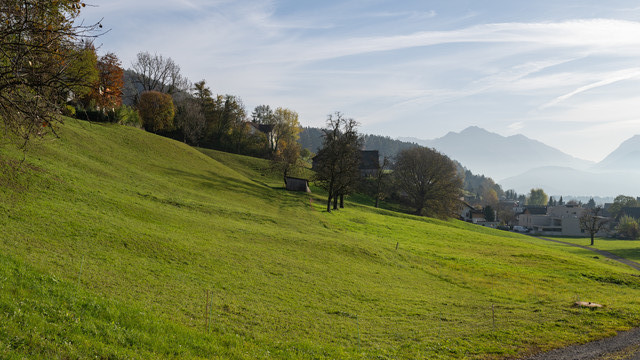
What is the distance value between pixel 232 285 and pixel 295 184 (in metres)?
58.0

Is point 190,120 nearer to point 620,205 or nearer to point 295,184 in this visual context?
point 295,184

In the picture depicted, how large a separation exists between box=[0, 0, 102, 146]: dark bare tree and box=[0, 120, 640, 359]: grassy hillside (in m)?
6.08

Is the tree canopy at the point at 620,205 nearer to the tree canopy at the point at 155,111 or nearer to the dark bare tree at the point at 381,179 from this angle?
the dark bare tree at the point at 381,179

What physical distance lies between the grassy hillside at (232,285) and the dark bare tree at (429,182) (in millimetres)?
46980

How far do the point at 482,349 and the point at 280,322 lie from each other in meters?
10.0

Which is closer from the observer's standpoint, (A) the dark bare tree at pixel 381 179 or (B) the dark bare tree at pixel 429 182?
(B) the dark bare tree at pixel 429 182

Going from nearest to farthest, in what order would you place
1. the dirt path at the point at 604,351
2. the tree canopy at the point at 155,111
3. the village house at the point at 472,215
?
the dirt path at the point at 604,351 < the tree canopy at the point at 155,111 < the village house at the point at 472,215

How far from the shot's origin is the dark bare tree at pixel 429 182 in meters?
99.1

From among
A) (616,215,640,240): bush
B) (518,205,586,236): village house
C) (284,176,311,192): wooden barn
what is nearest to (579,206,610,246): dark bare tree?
(616,215,640,240): bush

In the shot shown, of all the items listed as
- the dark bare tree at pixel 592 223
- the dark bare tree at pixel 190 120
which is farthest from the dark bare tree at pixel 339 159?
the dark bare tree at pixel 592 223

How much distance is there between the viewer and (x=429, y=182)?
4045 inches

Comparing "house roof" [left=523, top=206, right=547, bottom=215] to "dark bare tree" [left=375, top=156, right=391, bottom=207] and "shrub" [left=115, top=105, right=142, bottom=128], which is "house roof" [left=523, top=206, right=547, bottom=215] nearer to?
"dark bare tree" [left=375, top=156, right=391, bottom=207]

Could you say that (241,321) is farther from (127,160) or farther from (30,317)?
(127,160)

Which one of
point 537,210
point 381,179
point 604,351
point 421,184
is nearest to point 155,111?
point 381,179
